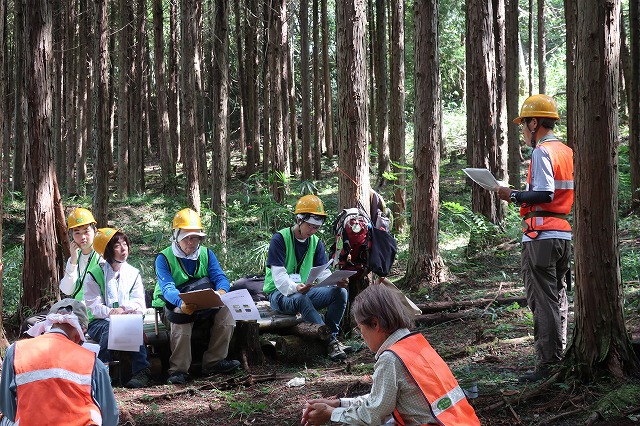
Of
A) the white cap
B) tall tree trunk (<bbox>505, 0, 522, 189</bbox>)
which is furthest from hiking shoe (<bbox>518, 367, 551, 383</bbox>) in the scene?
tall tree trunk (<bbox>505, 0, 522, 189</bbox>)

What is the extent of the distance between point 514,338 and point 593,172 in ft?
7.76

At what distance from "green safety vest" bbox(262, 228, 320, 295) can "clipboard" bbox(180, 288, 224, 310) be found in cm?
101

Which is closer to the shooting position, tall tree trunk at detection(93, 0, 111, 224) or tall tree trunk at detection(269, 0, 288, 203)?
tall tree trunk at detection(93, 0, 111, 224)

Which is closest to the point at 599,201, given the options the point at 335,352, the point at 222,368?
the point at 335,352

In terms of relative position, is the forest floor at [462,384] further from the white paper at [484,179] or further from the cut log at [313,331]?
the white paper at [484,179]

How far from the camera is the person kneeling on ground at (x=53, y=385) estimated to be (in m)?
3.54

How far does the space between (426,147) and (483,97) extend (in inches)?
116

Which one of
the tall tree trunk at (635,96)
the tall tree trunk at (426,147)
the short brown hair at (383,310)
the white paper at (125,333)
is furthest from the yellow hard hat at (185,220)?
the tall tree trunk at (635,96)

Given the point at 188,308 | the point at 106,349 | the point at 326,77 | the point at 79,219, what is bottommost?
the point at 106,349

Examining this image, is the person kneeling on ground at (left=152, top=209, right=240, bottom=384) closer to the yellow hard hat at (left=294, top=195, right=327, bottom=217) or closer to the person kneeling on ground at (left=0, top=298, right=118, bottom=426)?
the yellow hard hat at (left=294, top=195, right=327, bottom=217)

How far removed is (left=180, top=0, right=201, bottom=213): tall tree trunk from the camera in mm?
13602

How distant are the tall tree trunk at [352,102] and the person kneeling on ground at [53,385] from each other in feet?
15.7

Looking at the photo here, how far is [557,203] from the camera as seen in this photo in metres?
5.61

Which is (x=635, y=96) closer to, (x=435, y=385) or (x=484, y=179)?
(x=484, y=179)
